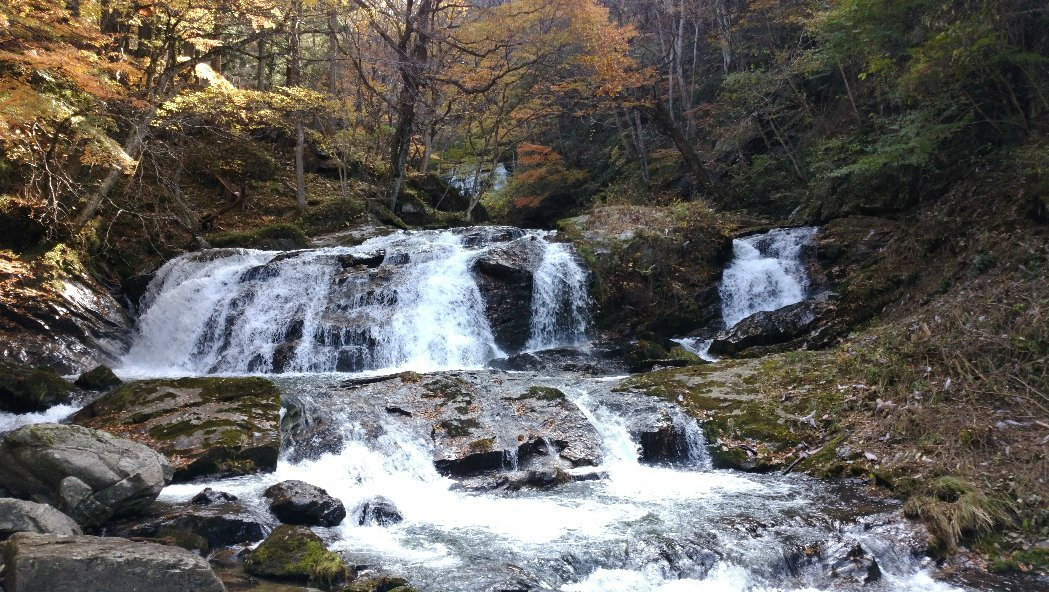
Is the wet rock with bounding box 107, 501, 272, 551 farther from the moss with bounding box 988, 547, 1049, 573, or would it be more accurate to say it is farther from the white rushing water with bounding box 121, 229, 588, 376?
the white rushing water with bounding box 121, 229, 588, 376

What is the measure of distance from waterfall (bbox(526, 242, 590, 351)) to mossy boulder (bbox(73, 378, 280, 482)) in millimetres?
6392

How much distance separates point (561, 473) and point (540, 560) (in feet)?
7.56

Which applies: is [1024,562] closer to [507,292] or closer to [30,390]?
[507,292]

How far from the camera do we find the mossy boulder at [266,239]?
17.7m

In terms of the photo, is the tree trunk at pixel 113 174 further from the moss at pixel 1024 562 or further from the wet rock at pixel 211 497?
the moss at pixel 1024 562

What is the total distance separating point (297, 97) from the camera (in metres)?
16.3

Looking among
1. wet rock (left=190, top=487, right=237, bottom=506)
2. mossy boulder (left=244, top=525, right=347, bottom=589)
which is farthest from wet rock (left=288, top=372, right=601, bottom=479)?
mossy boulder (left=244, top=525, right=347, bottom=589)

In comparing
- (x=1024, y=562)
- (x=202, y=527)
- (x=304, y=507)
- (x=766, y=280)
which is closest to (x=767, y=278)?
(x=766, y=280)

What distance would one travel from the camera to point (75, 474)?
229 inches

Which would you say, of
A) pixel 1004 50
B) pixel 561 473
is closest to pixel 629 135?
pixel 1004 50

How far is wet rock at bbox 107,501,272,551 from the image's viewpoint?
18.5 feet

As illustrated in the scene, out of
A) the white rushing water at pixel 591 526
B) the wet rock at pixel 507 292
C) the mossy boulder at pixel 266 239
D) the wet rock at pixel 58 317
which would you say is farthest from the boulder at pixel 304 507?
the mossy boulder at pixel 266 239

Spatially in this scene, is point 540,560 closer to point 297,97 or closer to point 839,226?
point 839,226

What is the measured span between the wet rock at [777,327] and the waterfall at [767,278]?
110cm
